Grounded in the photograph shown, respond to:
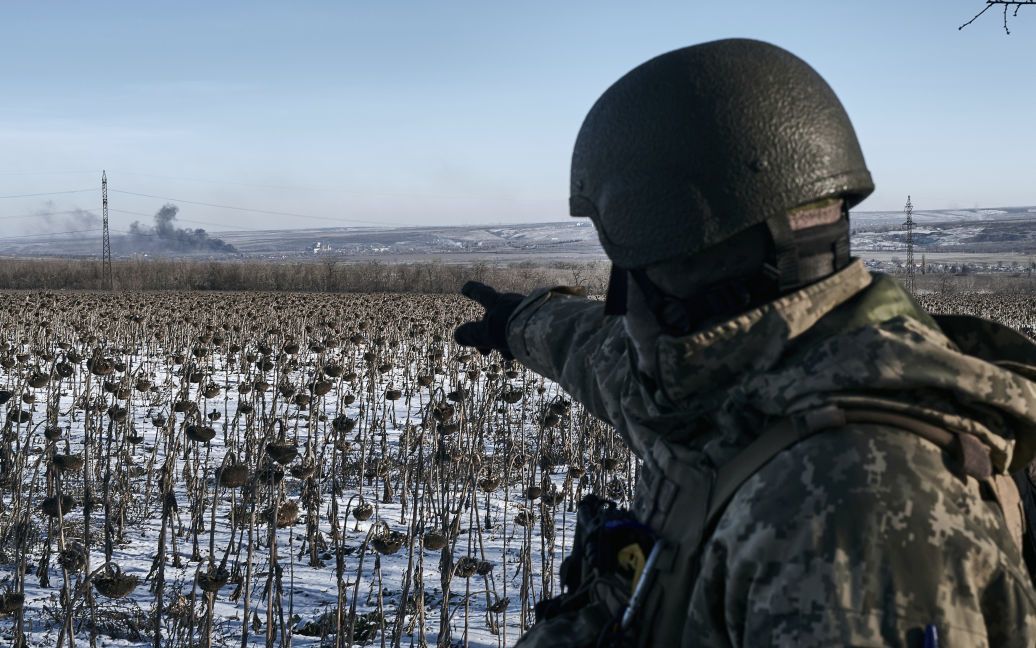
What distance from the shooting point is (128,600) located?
479 cm

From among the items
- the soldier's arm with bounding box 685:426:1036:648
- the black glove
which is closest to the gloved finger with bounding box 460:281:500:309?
the black glove

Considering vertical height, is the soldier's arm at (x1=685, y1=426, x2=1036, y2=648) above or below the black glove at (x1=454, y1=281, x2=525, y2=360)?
below

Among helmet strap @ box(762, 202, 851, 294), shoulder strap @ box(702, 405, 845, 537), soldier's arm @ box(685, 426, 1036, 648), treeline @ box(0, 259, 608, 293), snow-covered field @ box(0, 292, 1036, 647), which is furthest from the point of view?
treeline @ box(0, 259, 608, 293)

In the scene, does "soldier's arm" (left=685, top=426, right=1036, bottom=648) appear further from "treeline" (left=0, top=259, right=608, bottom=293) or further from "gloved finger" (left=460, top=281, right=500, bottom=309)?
"treeline" (left=0, top=259, right=608, bottom=293)

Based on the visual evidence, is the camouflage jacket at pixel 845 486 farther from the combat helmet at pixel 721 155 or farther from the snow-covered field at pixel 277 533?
the snow-covered field at pixel 277 533

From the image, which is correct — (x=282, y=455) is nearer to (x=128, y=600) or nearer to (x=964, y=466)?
(x=128, y=600)

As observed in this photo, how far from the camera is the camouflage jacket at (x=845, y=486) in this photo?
3.84 feet

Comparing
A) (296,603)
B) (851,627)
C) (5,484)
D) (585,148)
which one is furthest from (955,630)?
(5,484)

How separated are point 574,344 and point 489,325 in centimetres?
39

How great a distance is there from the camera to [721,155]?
5.17ft

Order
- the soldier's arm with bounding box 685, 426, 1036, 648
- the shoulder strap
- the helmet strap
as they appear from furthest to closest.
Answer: the helmet strap
the shoulder strap
the soldier's arm with bounding box 685, 426, 1036, 648

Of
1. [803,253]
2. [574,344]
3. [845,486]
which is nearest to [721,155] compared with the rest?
[803,253]

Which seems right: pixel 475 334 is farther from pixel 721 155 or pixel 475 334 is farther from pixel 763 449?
pixel 763 449

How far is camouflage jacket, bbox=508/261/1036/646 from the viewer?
1169 mm
